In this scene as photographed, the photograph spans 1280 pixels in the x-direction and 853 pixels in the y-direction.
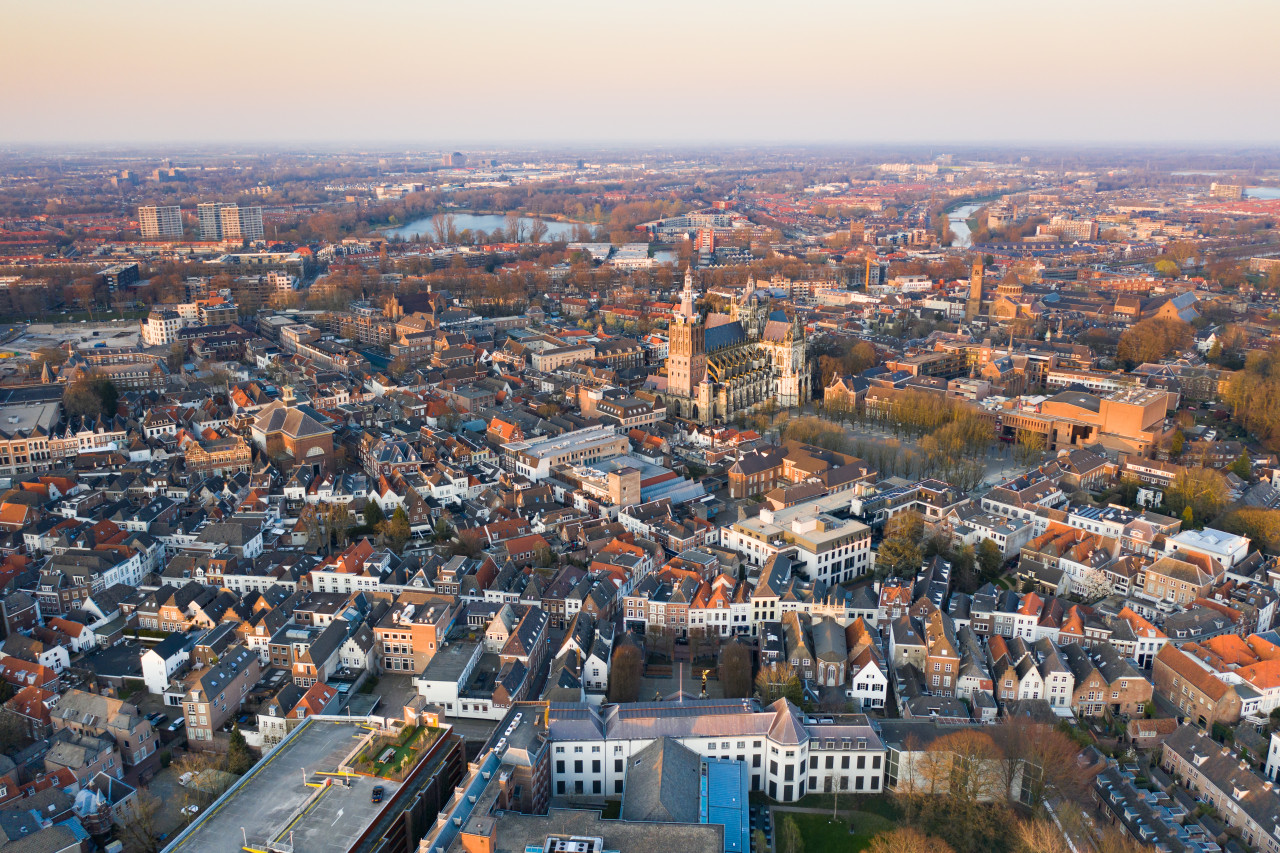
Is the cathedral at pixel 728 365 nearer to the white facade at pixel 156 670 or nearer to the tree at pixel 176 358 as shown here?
the white facade at pixel 156 670

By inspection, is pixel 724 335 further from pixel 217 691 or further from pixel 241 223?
pixel 241 223

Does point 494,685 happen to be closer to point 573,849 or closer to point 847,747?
point 573,849

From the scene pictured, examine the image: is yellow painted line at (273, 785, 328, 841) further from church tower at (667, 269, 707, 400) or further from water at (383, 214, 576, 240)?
water at (383, 214, 576, 240)

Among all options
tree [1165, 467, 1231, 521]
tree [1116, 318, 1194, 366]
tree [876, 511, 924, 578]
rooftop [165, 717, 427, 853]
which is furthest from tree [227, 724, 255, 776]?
tree [1116, 318, 1194, 366]

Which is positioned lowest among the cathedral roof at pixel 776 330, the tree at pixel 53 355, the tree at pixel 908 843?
the tree at pixel 908 843

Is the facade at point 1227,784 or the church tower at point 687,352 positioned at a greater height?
the church tower at point 687,352

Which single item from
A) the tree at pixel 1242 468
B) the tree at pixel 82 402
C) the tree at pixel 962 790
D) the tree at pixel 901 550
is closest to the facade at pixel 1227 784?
the tree at pixel 962 790
